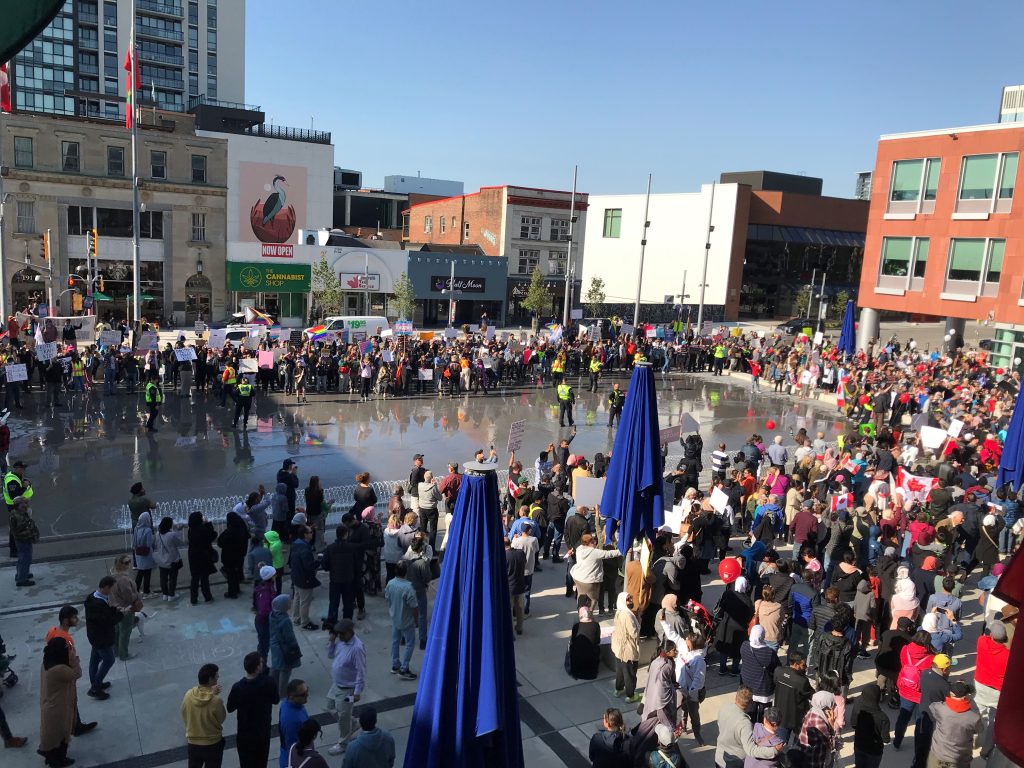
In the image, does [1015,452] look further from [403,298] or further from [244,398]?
[403,298]

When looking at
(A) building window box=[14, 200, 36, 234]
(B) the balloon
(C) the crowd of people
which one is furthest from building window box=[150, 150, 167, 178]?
(B) the balloon

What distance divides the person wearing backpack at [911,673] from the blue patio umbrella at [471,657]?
4932 millimetres

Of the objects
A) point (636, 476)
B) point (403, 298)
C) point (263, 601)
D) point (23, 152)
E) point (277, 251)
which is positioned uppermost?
point (23, 152)

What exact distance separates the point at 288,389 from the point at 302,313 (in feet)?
97.2

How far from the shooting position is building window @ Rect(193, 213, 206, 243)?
169 ft

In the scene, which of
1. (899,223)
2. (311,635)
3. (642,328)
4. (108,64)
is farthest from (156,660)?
(108,64)

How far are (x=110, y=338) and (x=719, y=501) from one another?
2168cm

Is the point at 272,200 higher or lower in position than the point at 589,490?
higher

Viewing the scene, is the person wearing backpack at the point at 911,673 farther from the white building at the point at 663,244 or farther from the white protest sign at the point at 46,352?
the white building at the point at 663,244

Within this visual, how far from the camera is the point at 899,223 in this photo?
3847 centimetres

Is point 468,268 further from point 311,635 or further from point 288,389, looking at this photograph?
point 311,635

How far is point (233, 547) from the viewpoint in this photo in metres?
11.6

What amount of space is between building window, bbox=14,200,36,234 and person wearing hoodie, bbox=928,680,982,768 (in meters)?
52.1

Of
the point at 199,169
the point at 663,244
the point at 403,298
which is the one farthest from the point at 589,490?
the point at 663,244
